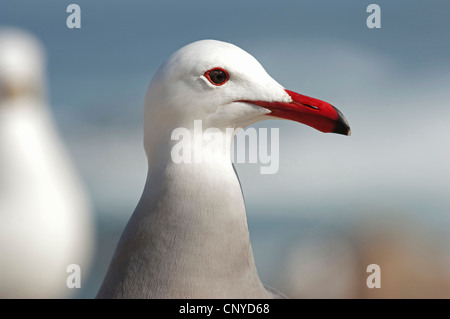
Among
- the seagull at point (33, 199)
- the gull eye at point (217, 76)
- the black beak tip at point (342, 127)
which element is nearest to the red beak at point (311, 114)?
the black beak tip at point (342, 127)

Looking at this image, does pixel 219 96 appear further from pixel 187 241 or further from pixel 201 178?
pixel 187 241

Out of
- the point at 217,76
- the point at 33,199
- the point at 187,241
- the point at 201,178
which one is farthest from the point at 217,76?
the point at 33,199

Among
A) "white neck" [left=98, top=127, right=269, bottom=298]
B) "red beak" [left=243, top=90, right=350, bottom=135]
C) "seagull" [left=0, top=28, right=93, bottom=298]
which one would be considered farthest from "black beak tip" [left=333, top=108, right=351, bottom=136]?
"seagull" [left=0, top=28, right=93, bottom=298]

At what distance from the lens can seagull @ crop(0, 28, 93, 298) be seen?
244 cm

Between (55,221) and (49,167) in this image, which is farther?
(49,167)

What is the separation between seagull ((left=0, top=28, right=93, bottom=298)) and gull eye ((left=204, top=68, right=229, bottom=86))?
113cm

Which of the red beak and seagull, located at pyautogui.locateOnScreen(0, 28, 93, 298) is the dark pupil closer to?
the red beak

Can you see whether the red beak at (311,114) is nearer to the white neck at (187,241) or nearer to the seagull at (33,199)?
the white neck at (187,241)

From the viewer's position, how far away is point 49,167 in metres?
2.75

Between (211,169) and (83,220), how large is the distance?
1329mm
